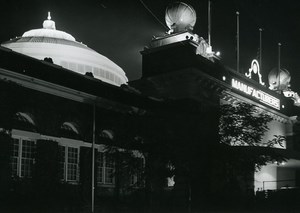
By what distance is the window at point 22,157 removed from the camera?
26891 mm

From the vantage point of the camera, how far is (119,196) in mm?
31797

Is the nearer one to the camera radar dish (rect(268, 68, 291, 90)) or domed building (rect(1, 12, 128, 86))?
domed building (rect(1, 12, 128, 86))

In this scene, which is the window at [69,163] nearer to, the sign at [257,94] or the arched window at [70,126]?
the arched window at [70,126]

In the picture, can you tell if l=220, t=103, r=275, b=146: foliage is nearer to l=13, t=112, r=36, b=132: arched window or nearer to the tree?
the tree

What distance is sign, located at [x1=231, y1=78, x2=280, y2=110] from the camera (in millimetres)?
Answer: 45881

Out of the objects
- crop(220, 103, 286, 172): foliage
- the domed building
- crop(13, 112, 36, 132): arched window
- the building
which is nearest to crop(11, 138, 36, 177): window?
the building

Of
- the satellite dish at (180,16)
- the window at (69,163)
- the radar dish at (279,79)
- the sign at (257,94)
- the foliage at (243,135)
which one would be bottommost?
the window at (69,163)

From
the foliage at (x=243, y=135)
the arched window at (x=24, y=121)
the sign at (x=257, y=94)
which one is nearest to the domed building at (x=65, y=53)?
the sign at (x=257, y=94)

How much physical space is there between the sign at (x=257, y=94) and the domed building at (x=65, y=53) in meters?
14.2

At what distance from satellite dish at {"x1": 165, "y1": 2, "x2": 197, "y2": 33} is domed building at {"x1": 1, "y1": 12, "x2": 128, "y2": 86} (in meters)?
11.5

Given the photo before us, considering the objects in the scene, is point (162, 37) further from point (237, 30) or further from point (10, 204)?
point (10, 204)

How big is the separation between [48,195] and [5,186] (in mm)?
2396

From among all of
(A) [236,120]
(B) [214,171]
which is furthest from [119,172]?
(A) [236,120]

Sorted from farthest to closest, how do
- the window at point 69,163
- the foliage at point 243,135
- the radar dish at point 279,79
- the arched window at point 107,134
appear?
the radar dish at point 279,79 → the arched window at point 107,134 → the window at point 69,163 → the foliage at point 243,135
